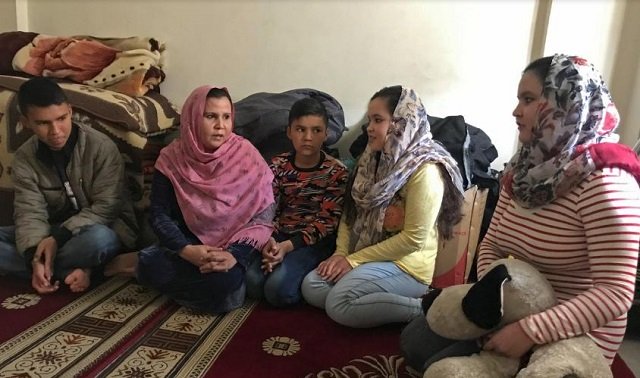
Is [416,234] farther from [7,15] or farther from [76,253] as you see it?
[7,15]

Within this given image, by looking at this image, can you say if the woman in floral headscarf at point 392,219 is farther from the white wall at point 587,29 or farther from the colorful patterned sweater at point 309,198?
the white wall at point 587,29

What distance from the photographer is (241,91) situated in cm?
271

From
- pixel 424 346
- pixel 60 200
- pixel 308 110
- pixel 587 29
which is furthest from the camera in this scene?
pixel 587 29

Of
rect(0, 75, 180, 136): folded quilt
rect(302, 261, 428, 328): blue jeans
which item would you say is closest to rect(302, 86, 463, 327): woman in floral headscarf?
rect(302, 261, 428, 328): blue jeans

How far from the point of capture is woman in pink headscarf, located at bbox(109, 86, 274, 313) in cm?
187

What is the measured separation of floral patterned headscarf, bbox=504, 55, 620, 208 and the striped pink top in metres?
0.04

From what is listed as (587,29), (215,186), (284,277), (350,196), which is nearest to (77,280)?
(215,186)

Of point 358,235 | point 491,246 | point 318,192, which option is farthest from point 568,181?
point 318,192

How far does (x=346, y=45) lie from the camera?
2.54 m

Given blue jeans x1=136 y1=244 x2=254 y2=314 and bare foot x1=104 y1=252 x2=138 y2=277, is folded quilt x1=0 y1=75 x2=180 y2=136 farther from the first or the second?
blue jeans x1=136 y1=244 x2=254 y2=314

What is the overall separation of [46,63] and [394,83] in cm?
175

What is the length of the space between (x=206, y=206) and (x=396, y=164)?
0.73m

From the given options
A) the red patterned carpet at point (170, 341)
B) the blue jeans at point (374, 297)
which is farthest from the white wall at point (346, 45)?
the red patterned carpet at point (170, 341)

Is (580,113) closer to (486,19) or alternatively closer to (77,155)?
(486,19)
